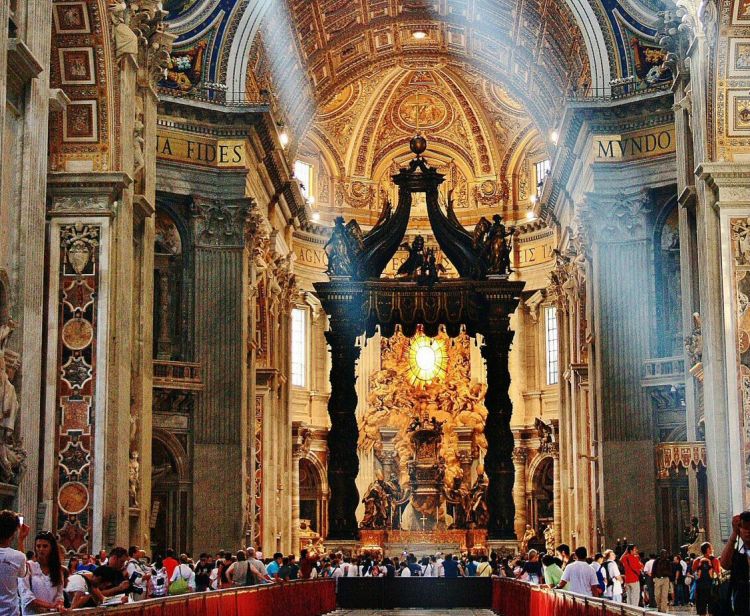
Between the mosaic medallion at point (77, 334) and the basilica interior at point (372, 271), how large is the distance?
5 cm

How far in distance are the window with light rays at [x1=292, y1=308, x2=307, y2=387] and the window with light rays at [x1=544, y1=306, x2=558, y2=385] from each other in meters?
7.18

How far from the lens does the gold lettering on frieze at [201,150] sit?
31.2 metres

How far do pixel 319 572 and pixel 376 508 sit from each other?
8208mm

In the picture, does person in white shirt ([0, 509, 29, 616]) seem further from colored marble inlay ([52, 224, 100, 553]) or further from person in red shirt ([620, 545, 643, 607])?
person in red shirt ([620, 545, 643, 607])

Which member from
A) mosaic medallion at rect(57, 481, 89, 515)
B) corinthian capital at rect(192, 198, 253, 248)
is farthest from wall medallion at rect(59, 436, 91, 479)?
corinthian capital at rect(192, 198, 253, 248)

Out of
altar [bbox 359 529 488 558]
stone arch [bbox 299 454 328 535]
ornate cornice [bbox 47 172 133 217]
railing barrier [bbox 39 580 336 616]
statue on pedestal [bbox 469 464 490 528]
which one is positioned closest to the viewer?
railing barrier [bbox 39 580 336 616]

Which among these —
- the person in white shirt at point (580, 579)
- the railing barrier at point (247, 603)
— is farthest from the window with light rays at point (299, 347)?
the person in white shirt at point (580, 579)

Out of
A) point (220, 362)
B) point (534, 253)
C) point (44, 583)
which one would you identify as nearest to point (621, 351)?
point (220, 362)

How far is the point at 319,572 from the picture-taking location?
1186 inches

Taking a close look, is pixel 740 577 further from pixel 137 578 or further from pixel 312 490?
pixel 312 490

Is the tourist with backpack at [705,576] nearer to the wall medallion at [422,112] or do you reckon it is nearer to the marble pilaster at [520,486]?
the marble pilaster at [520,486]

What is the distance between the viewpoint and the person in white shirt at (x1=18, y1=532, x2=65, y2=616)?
31.1ft

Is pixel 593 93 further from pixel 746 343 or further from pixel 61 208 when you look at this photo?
pixel 61 208

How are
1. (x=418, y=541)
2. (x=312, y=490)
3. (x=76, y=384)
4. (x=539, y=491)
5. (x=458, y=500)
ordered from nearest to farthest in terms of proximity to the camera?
1. (x=76, y=384)
2. (x=418, y=541)
3. (x=458, y=500)
4. (x=539, y=491)
5. (x=312, y=490)
